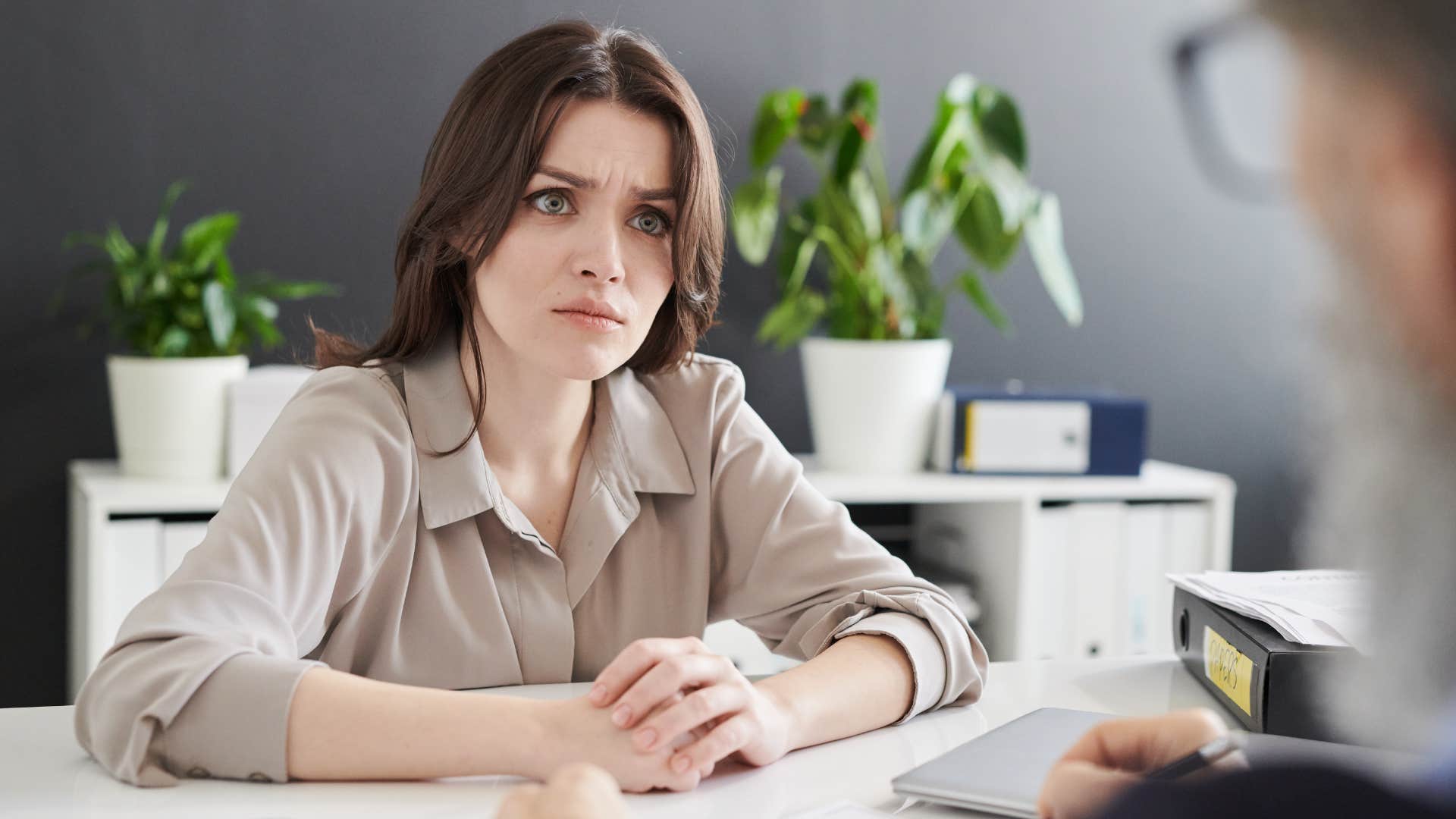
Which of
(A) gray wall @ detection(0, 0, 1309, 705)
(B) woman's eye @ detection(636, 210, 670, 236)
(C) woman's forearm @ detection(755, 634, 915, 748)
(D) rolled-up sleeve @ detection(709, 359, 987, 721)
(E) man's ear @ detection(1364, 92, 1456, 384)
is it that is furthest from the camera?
(A) gray wall @ detection(0, 0, 1309, 705)

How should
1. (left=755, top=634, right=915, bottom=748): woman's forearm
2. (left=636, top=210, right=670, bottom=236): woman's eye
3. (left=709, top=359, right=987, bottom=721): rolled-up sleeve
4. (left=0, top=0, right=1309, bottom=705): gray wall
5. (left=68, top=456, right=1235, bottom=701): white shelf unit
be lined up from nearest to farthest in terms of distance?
(left=755, top=634, right=915, bottom=748): woman's forearm → (left=709, top=359, right=987, bottom=721): rolled-up sleeve → (left=636, top=210, right=670, bottom=236): woman's eye → (left=68, top=456, right=1235, bottom=701): white shelf unit → (left=0, top=0, right=1309, bottom=705): gray wall

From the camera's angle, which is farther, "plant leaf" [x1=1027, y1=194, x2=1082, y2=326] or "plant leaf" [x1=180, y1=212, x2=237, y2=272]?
"plant leaf" [x1=1027, y1=194, x2=1082, y2=326]

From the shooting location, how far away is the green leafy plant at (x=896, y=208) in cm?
255

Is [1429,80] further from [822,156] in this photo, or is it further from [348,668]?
[822,156]

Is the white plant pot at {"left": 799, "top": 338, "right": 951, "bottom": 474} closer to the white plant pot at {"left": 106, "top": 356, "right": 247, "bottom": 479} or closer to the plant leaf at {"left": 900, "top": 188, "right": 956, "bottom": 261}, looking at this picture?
the plant leaf at {"left": 900, "top": 188, "right": 956, "bottom": 261}

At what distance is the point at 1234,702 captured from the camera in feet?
3.64

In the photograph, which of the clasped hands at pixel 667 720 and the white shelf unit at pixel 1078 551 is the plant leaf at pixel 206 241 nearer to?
the white shelf unit at pixel 1078 551

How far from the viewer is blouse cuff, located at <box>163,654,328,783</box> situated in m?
0.89

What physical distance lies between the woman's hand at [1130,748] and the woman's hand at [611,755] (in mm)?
261

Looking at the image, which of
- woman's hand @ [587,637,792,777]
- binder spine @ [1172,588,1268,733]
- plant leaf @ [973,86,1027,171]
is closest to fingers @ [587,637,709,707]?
woman's hand @ [587,637,792,777]

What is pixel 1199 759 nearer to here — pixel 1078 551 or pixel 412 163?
pixel 1078 551

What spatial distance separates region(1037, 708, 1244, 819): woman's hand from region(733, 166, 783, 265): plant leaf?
6.29ft

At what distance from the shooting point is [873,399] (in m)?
2.53

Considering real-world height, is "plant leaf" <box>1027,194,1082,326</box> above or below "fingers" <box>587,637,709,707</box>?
above
